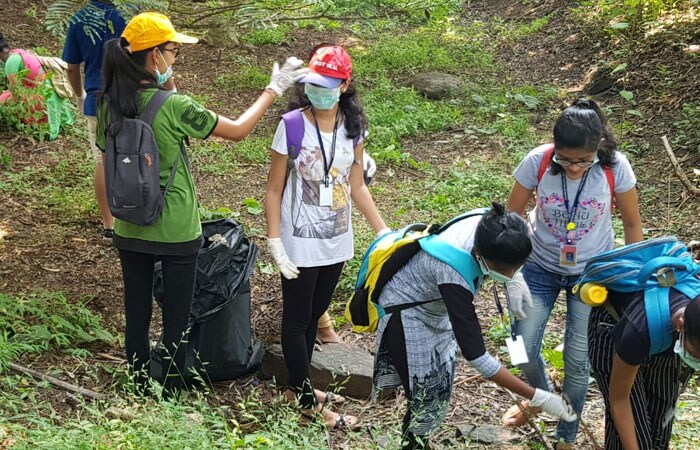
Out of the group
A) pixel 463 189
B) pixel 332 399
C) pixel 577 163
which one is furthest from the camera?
pixel 463 189

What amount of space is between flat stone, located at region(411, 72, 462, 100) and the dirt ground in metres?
1.04

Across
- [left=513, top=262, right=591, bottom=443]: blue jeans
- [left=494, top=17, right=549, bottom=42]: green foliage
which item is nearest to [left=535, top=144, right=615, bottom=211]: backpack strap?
[left=513, top=262, right=591, bottom=443]: blue jeans

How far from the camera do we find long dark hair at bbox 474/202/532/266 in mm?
2545

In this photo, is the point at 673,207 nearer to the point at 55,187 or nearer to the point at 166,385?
the point at 166,385

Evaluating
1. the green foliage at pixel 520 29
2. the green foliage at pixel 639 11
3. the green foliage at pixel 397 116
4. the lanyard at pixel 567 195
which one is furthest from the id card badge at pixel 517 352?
the green foliage at pixel 520 29

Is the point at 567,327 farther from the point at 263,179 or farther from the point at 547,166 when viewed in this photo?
the point at 263,179

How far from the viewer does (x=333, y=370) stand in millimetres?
4000

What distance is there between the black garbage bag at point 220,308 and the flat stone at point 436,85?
5.32 meters

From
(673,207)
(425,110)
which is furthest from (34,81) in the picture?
(673,207)

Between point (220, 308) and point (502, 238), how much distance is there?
1.79 meters

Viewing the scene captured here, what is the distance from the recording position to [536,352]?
3.36m

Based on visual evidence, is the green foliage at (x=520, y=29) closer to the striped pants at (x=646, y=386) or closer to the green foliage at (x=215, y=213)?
the green foliage at (x=215, y=213)

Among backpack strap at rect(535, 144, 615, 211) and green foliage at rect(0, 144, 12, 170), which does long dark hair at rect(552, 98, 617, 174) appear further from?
green foliage at rect(0, 144, 12, 170)

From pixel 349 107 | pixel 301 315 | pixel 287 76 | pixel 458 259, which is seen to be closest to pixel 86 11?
pixel 287 76
